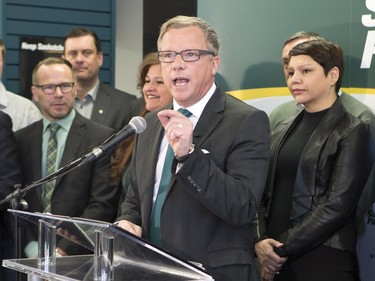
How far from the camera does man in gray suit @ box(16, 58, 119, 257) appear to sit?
442 centimetres

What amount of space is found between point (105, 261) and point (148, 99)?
210 cm

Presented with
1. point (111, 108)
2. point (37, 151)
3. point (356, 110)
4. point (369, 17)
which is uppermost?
point (369, 17)


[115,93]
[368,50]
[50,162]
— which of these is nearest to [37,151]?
[50,162]

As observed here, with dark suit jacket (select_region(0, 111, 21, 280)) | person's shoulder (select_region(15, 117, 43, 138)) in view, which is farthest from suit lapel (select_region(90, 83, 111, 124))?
dark suit jacket (select_region(0, 111, 21, 280))

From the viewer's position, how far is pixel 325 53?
153 inches

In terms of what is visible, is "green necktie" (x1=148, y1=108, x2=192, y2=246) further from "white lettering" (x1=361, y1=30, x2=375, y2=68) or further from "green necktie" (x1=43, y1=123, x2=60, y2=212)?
"green necktie" (x1=43, y1=123, x2=60, y2=212)

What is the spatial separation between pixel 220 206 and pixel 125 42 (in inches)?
214

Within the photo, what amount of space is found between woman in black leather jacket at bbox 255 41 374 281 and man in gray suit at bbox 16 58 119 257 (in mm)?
971

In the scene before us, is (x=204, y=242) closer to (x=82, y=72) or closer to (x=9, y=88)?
(x=82, y=72)

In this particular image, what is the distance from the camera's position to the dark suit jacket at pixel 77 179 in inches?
174

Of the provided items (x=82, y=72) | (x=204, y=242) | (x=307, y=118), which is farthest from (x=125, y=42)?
(x=204, y=242)

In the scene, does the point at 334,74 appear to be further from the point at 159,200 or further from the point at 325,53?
the point at 159,200

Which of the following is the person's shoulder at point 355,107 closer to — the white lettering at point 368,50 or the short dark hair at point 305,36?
the white lettering at point 368,50

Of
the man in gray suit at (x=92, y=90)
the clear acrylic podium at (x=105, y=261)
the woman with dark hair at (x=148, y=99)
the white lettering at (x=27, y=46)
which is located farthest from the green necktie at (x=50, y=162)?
the white lettering at (x=27, y=46)
